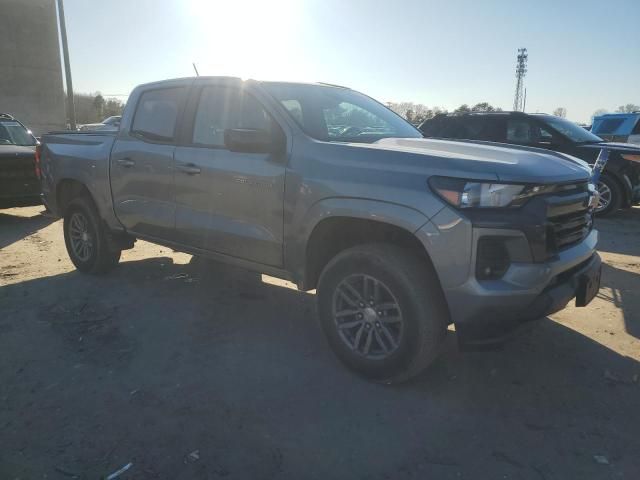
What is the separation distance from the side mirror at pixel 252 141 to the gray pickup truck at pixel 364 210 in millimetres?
11

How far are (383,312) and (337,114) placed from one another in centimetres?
169

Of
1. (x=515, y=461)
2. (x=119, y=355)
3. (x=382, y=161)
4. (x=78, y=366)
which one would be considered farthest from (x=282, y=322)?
(x=515, y=461)

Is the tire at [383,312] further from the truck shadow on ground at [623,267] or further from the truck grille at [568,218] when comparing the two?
the truck shadow on ground at [623,267]

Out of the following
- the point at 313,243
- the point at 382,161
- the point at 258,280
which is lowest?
the point at 258,280

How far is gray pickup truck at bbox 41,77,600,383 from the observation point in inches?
104

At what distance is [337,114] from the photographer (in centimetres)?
391

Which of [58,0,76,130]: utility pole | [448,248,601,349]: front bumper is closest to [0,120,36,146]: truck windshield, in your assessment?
[448,248,601,349]: front bumper

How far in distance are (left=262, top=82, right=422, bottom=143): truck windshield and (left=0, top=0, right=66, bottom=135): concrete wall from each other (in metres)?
34.8

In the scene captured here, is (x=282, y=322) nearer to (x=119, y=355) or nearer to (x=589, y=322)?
(x=119, y=355)

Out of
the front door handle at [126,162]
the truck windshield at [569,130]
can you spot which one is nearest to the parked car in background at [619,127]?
the truck windshield at [569,130]

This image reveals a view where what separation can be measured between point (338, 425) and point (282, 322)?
5.17ft

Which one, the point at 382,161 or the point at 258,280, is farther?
the point at 258,280

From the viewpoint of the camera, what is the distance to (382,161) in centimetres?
295

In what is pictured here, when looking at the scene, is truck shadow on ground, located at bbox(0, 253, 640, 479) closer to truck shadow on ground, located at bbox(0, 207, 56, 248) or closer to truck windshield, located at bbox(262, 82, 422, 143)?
truck windshield, located at bbox(262, 82, 422, 143)
